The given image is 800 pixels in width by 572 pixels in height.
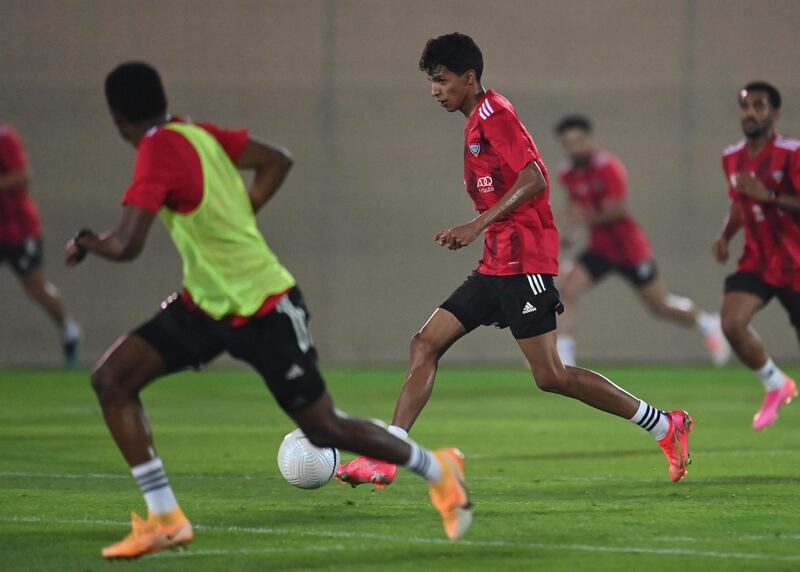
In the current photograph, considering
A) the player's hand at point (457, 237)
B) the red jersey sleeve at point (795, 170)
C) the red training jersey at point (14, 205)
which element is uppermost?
the player's hand at point (457, 237)

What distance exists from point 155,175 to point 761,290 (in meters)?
5.88

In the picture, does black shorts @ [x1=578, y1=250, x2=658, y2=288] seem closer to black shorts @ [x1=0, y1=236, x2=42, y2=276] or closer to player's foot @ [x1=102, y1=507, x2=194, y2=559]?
black shorts @ [x1=0, y1=236, x2=42, y2=276]

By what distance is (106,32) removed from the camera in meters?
20.0

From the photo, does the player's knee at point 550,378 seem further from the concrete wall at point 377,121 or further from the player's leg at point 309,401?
the concrete wall at point 377,121

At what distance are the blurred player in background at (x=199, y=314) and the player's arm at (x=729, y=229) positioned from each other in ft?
16.8

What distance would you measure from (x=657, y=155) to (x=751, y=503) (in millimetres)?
12952

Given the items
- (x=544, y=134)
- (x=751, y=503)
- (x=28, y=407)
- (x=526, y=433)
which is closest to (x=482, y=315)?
(x=751, y=503)

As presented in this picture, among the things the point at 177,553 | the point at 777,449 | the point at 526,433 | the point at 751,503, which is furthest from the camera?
the point at 526,433

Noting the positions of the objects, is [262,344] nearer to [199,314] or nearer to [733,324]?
[199,314]

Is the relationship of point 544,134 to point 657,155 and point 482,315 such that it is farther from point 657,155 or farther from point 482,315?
point 482,315

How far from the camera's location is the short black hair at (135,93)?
20.8ft

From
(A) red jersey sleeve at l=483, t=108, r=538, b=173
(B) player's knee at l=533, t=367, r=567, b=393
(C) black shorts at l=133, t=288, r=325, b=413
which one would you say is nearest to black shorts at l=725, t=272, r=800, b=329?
(B) player's knee at l=533, t=367, r=567, b=393

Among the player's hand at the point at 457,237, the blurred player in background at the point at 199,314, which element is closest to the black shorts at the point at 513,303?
the player's hand at the point at 457,237

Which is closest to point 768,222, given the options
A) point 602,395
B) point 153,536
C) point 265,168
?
point 602,395
